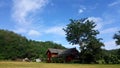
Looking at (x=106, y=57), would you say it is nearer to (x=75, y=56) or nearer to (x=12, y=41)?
(x=75, y=56)

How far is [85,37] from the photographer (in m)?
80.4

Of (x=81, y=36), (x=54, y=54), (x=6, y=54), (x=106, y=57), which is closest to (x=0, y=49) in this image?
(x=6, y=54)

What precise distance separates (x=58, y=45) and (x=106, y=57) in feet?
219

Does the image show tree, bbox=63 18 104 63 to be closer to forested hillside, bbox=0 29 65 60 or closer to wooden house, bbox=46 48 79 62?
wooden house, bbox=46 48 79 62

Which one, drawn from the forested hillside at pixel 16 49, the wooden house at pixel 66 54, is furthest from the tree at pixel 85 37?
the forested hillside at pixel 16 49

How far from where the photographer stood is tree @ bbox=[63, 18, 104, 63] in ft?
249

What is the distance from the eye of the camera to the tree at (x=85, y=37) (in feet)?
249

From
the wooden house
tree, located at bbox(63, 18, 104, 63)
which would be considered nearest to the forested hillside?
the wooden house

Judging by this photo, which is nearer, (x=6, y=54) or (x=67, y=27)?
(x=67, y=27)

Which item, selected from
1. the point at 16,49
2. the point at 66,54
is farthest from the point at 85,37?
the point at 16,49

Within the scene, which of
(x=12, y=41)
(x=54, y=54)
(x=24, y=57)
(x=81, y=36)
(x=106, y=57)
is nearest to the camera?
(x=106, y=57)

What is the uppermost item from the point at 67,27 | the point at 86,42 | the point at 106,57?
the point at 67,27

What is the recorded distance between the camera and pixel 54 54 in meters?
98.8

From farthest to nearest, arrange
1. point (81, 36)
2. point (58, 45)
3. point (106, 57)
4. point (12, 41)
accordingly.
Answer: point (58, 45) → point (12, 41) → point (81, 36) → point (106, 57)
